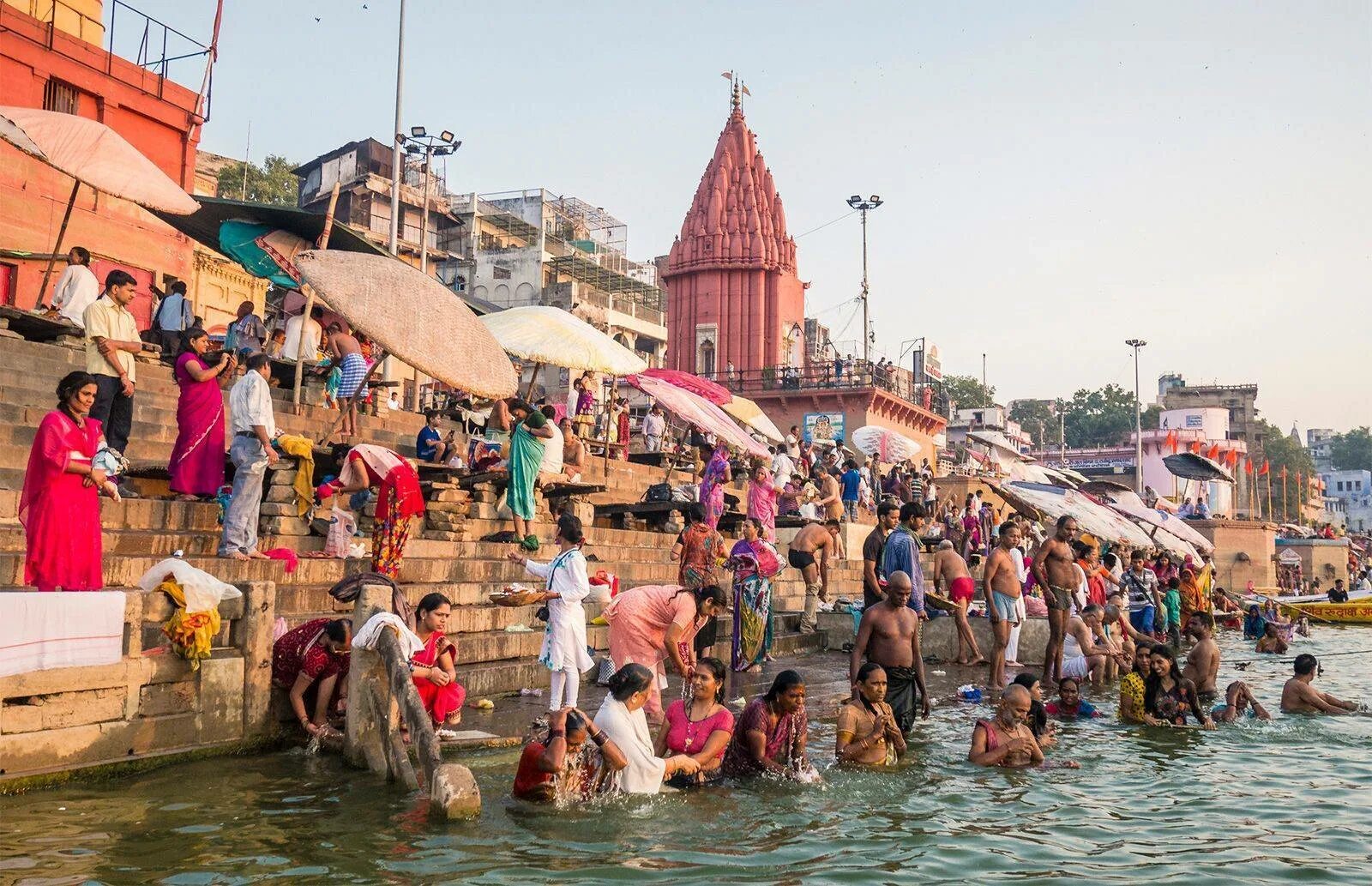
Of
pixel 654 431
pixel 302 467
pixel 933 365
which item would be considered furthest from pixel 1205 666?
pixel 933 365

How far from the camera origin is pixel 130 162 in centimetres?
1019

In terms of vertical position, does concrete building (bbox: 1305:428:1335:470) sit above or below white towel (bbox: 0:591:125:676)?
above

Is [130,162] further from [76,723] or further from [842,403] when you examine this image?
[842,403]

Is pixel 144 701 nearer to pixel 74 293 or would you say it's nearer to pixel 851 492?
pixel 74 293

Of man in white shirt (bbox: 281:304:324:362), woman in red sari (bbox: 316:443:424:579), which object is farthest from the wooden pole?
woman in red sari (bbox: 316:443:424:579)

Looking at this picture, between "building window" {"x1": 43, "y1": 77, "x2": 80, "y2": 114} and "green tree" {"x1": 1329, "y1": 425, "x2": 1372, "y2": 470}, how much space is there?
439ft

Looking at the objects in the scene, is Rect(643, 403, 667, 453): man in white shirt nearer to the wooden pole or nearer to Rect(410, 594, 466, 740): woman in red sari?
the wooden pole

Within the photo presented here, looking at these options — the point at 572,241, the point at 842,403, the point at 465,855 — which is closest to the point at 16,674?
the point at 465,855

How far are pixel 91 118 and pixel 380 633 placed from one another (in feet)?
51.1

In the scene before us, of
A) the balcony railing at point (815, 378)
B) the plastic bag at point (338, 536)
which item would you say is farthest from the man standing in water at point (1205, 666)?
the balcony railing at point (815, 378)

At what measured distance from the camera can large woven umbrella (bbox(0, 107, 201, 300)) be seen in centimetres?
973

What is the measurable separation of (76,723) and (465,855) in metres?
2.31

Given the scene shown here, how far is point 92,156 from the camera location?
995 cm

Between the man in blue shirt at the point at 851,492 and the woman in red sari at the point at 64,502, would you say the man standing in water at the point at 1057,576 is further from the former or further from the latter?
the man in blue shirt at the point at 851,492
